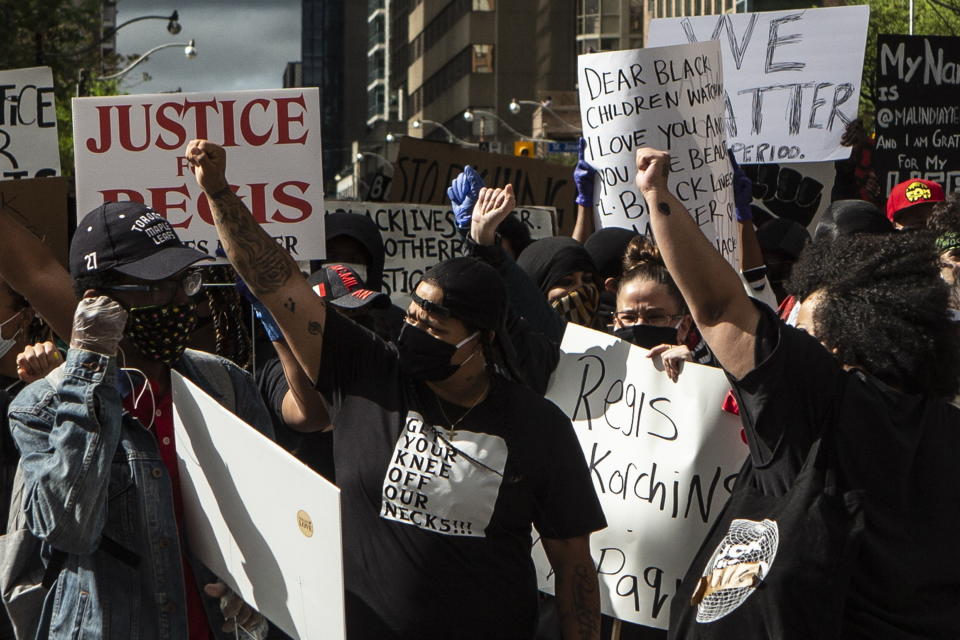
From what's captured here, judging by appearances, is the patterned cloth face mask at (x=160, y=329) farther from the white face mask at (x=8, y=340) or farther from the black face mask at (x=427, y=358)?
the white face mask at (x=8, y=340)

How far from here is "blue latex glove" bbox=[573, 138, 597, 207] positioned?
5.91 metres

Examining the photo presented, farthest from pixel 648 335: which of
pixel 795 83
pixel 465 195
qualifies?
pixel 795 83

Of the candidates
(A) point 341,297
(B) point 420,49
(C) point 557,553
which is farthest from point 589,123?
(B) point 420,49

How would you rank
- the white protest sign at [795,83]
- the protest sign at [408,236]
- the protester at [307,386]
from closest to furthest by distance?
1. the protester at [307,386]
2. the white protest sign at [795,83]
3. the protest sign at [408,236]

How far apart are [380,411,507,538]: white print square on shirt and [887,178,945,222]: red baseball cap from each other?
394 cm

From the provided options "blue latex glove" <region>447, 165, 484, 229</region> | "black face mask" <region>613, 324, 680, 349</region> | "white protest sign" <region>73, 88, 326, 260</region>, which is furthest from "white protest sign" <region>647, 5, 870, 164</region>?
"black face mask" <region>613, 324, 680, 349</region>

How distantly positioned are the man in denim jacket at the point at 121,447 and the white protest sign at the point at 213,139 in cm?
199

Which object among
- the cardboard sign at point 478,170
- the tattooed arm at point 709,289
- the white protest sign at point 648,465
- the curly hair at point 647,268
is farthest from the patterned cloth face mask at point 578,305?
the cardboard sign at point 478,170

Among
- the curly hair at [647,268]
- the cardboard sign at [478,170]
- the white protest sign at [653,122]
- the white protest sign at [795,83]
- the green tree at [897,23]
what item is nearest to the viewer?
the curly hair at [647,268]

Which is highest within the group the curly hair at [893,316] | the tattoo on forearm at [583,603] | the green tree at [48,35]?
the green tree at [48,35]

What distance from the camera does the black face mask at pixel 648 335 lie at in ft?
14.3

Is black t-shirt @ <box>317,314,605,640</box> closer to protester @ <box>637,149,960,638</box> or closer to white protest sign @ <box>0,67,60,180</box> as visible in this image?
protester @ <box>637,149,960,638</box>

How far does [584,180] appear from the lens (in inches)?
235

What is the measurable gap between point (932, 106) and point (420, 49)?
93733mm
